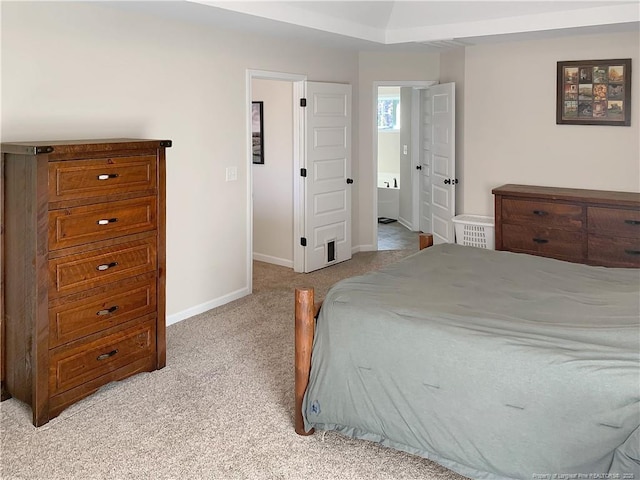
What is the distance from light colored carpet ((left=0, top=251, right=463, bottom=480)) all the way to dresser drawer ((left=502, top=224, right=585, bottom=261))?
2493mm

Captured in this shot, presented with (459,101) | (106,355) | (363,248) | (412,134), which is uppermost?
(459,101)

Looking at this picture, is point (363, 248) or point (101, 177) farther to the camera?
point (363, 248)

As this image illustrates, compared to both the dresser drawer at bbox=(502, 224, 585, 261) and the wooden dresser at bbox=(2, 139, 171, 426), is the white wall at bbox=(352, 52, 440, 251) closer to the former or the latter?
the dresser drawer at bbox=(502, 224, 585, 261)

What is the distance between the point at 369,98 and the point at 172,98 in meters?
2.98

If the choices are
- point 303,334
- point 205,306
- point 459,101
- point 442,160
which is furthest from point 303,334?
point 459,101

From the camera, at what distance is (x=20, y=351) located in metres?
3.26

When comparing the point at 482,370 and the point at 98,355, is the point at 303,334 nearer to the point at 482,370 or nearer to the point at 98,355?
the point at 482,370

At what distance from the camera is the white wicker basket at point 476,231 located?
19.6ft

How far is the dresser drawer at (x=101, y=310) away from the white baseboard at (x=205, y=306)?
1023 millimetres

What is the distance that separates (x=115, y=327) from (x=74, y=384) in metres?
0.38

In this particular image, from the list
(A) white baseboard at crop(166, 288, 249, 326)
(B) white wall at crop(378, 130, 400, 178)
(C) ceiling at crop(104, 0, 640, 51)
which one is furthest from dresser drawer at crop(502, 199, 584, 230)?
(B) white wall at crop(378, 130, 400, 178)

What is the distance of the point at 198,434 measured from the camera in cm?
307

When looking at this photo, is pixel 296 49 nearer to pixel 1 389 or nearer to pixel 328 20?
pixel 328 20

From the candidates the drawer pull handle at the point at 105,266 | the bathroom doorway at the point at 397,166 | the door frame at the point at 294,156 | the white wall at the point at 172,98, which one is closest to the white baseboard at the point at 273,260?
the door frame at the point at 294,156
